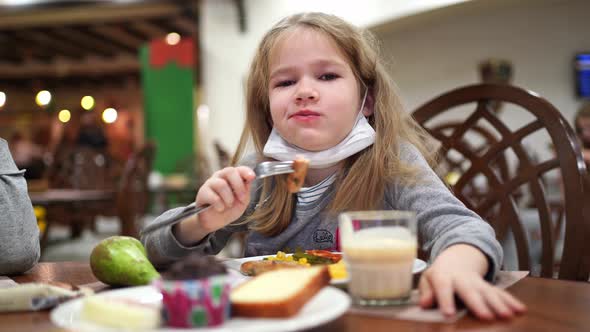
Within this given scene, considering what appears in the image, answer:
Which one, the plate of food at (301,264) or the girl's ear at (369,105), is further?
the girl's ear at (369,105)

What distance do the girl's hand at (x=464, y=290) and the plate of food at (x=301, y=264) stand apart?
88mm

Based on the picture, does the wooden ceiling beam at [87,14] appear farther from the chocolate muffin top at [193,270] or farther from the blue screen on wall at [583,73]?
the chocolate muffin top at [193,270]

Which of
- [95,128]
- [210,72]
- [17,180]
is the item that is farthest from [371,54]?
[95,128]

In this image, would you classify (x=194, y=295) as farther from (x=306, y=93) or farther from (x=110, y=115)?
(x=110, y=115)

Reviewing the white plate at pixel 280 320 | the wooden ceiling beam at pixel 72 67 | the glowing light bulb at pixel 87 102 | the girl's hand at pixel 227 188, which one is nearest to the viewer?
the white plate at pixel 280 320

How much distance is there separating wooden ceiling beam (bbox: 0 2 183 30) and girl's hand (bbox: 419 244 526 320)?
7858 millimetres

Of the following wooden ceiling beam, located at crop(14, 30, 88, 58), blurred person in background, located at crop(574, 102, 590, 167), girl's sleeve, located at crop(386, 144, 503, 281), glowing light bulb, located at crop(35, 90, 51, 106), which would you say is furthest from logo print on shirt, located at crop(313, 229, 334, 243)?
glowing light bulb, located at crop(35, 90, 51, 106)

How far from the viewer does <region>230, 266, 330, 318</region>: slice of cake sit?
622 mm

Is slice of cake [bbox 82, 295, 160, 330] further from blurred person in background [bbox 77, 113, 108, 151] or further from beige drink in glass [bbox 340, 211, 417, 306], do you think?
blurred person in background [bbox 77, 113, 108, 151]

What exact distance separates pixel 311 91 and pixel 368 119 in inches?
10.9

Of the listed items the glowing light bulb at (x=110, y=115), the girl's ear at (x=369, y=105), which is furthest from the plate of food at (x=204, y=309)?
the glowing light bulb at (x=110, y=115)

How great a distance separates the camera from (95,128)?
9242 millimetres

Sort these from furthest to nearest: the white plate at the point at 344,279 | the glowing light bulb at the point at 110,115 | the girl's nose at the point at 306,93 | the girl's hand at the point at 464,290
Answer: the glowing light bulb at the point at 110,115
the girl's nose at the point at 306,93
the white plate at the point at 344,279
the girl's hand at the point at 464,290

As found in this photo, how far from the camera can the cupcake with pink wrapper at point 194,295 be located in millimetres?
594
